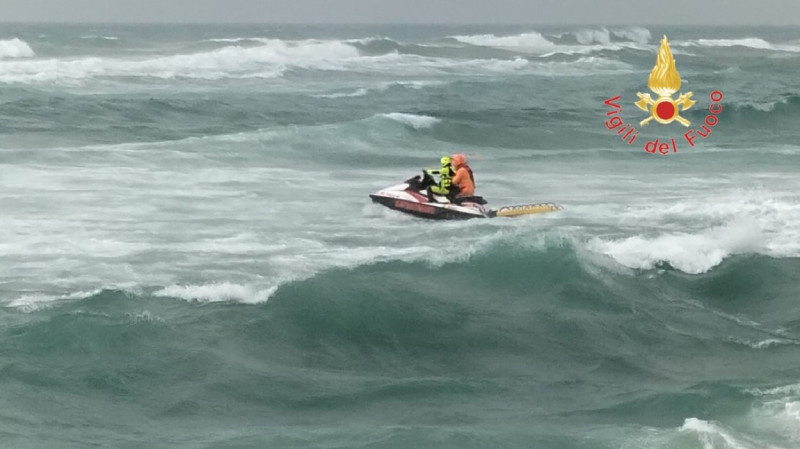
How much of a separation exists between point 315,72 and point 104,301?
147ft

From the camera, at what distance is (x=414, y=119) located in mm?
37969

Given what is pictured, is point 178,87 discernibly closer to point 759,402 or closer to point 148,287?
point 148,287

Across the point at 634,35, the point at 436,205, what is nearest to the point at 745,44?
the point at 634,35

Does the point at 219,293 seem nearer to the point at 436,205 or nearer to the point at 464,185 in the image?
the point at 436,205

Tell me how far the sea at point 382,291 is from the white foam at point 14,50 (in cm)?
2809

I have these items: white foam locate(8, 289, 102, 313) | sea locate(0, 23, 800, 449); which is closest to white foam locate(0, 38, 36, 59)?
sea locate(0, 23, 800, 449)

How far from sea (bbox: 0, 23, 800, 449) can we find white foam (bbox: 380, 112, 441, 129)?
3.02 ft

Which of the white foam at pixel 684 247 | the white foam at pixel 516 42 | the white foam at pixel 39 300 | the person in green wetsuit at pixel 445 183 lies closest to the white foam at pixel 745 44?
the white foam at pixel 516 42

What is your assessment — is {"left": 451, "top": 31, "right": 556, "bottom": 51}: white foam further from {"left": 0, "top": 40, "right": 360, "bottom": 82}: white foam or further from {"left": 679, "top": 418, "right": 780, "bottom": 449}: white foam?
{"left": 679, "top": 418, "right": 780, "bottom": 449}: white foam

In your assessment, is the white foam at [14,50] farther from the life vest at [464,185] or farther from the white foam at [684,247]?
the white foam at [684,247]

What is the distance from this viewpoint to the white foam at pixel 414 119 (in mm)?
37188

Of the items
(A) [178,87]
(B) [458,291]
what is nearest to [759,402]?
(B) [458,291]

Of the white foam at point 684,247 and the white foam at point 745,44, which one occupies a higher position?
the white foam at point 745,44

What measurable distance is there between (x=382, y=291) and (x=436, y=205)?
5036 mm
